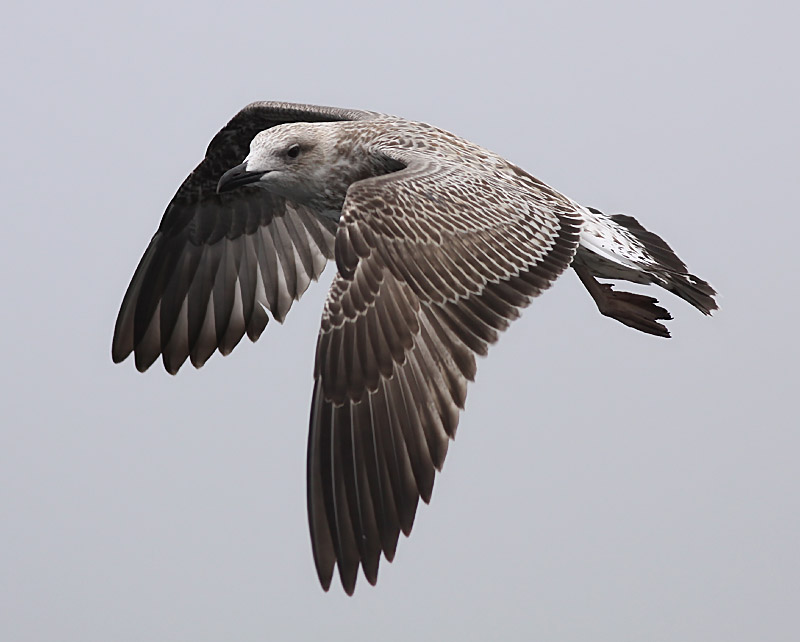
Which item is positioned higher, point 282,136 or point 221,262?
point 282,136

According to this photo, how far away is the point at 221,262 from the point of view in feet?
20.7

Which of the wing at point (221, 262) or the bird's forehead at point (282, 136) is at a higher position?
the bird's forehead at point (282, 136)

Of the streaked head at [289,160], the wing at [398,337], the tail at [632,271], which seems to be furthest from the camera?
Answer: the streaked head at [289,160]

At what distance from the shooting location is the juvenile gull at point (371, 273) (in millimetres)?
4145

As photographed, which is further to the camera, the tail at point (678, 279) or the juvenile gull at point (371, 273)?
the tail at point (678, 279)

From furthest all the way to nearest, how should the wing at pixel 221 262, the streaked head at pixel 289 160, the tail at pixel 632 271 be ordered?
the wing at pixel 221 262 < the streaked head at pixel 289 160 < the tail at pixel 632 271

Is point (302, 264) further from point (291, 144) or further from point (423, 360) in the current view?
point (423, 360)

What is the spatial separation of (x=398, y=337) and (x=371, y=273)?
0.26 m

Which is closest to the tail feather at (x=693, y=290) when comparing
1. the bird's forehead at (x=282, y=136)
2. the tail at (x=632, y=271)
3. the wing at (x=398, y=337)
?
the tail at (x=632, y=271)

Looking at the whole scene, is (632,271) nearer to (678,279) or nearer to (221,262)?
(678,279)

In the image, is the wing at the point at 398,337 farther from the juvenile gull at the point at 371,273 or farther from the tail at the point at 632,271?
the tail at the point at 632,271

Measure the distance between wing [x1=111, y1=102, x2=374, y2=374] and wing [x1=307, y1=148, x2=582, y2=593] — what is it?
1.51m

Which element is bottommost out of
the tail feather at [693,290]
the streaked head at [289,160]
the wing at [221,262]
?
the wing at [221,262]

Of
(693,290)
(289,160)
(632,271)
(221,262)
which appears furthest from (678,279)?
(221,262)
